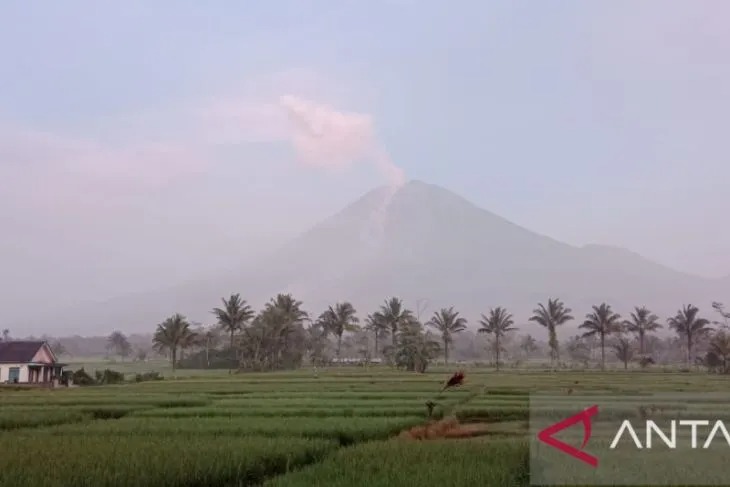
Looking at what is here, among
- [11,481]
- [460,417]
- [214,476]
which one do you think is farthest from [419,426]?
[11,481]

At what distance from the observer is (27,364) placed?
176 feet

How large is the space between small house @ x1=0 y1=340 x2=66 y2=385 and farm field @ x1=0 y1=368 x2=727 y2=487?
2686 cm

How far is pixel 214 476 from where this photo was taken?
11938 mm

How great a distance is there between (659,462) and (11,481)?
431 inches

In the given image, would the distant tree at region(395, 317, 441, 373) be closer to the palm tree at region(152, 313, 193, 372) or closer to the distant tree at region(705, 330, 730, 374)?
the palm tree at region(152, 313, 193, 372)

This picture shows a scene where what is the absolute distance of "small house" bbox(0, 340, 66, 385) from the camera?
53031mm

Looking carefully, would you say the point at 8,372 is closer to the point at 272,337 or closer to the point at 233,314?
the point at 233,314

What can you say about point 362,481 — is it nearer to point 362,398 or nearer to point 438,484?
point 438,484

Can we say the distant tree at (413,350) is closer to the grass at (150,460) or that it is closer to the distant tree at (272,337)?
the distant tree at (272,337)

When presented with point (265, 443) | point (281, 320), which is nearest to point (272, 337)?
point (281, 320)

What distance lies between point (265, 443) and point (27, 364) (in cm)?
4524

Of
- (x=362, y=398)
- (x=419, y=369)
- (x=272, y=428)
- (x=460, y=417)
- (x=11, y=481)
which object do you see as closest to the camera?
(x=11, y=481)

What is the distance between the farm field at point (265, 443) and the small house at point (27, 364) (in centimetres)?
2686

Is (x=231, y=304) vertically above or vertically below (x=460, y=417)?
above
